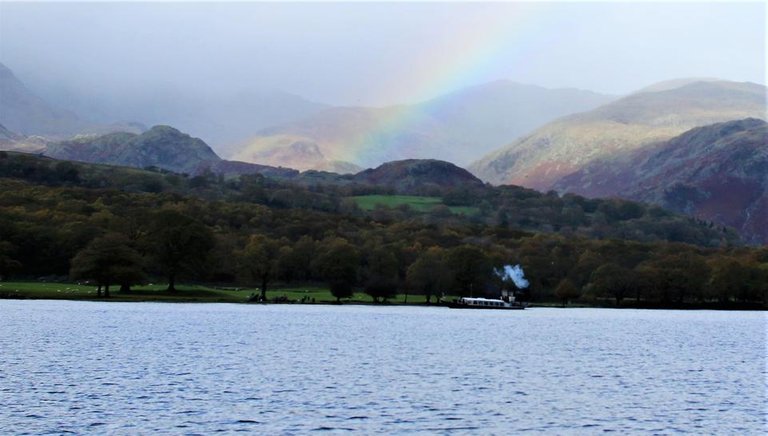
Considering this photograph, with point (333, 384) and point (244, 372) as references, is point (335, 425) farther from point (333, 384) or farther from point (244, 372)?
point (244, 372)

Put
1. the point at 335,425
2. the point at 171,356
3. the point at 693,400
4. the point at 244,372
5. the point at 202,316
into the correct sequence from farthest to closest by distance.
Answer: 1. the point at 202,316
2. the point at 171,356
3. the point at 244,372
4. the point at 693,400
5. the point at 335,425

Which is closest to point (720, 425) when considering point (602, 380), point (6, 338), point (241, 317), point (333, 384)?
point (602, 380)

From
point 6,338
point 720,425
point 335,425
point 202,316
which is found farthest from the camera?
point 202,316

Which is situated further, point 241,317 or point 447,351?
point 241,317

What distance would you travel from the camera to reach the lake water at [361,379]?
63188 mm

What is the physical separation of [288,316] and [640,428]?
385 ft

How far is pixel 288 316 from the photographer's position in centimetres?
17625

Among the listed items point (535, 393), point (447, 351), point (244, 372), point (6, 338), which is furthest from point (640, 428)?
point (6, 338)

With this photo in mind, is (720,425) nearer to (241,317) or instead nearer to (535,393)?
(535,393)

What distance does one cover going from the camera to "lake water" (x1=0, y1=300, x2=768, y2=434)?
63.2 m

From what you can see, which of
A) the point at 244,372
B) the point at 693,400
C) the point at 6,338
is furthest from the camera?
the point at 6,338

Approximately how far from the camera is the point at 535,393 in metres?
77.4

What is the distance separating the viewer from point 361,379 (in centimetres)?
8325

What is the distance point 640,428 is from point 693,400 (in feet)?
49.0
